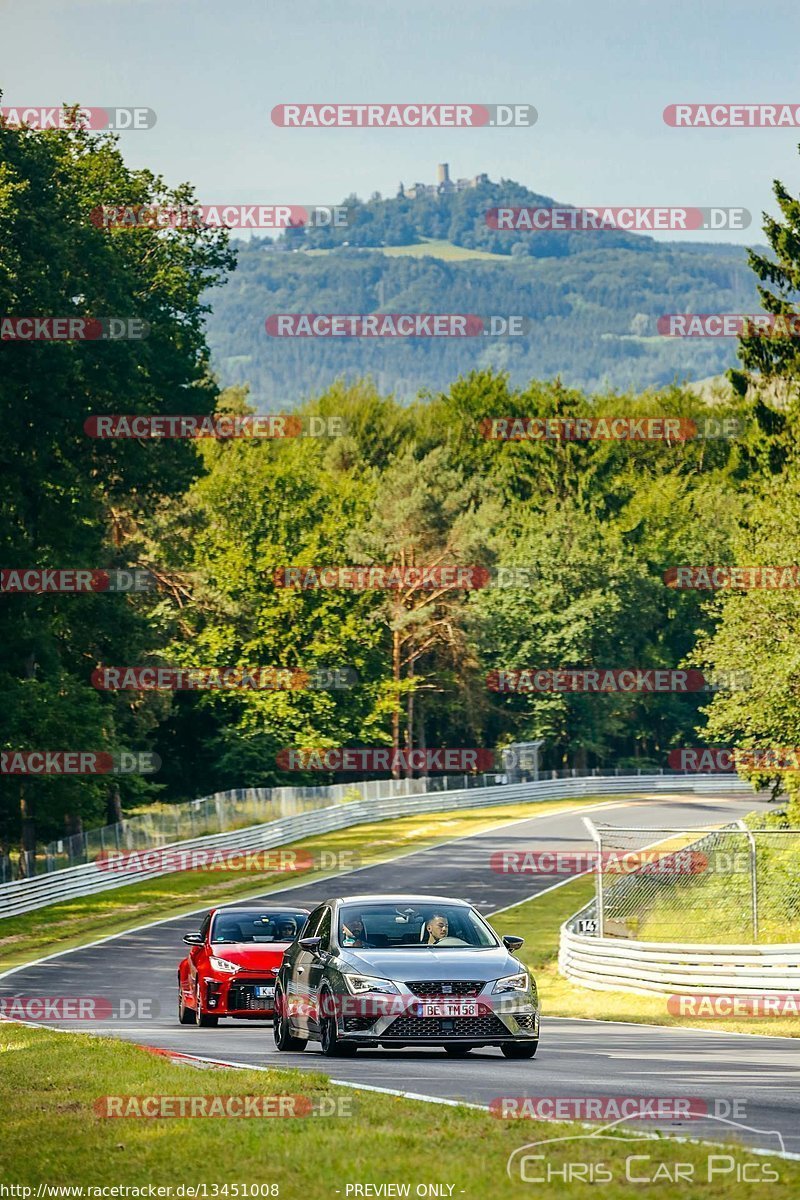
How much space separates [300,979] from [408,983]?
1792mm

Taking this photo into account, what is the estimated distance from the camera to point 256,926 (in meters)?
22.3

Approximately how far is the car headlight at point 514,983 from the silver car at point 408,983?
0.03ft

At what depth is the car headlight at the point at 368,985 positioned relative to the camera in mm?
15469

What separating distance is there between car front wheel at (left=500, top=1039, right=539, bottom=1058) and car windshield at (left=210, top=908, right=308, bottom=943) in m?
5.91

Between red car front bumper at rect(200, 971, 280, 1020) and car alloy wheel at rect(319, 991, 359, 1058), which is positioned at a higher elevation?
car alloy wheel at rect(319, 991, 359, 1058)

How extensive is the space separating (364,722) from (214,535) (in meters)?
10.3

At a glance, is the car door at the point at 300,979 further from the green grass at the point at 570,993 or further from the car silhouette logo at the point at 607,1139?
the car silhouette logo at the point at 607,1139

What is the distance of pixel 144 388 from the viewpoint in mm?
52250

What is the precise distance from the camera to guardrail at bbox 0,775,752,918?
4559 cm

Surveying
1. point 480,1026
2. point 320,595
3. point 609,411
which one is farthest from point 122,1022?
point 609,411
